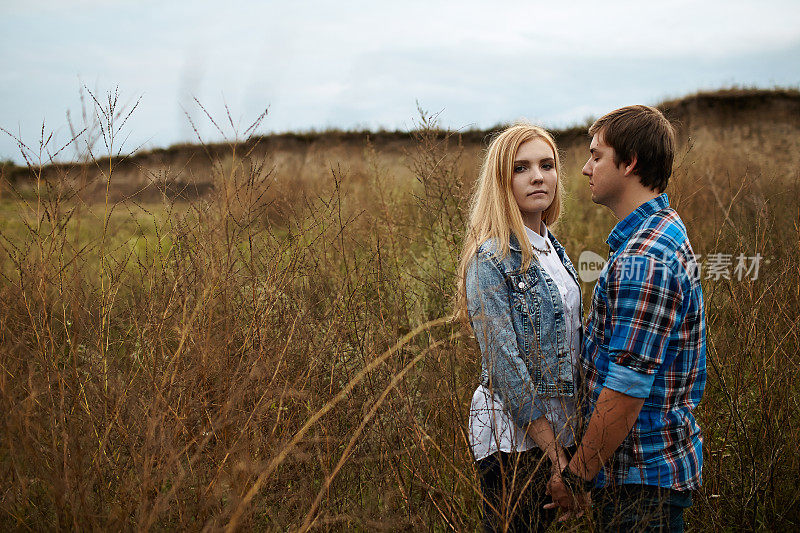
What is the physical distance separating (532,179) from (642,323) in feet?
2.15

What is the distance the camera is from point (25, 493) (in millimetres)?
1334

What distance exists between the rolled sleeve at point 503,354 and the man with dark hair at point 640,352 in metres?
0.19

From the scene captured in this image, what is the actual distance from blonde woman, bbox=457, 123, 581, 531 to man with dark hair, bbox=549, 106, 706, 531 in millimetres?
91

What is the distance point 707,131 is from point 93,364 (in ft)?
53.2

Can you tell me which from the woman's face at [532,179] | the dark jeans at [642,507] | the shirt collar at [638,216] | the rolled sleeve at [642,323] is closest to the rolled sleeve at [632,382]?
the rolled sleeve at [642,323]

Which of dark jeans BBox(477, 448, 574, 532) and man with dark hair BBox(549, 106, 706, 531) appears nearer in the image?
man with dark hair BBox(549, 106, 706, 531)

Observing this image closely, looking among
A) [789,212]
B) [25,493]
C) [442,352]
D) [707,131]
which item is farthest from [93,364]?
[707,131]

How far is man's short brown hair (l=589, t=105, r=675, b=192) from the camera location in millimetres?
1578

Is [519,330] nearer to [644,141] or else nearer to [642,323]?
[642,323]

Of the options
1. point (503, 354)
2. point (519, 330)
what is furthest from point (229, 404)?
point (519, 330)

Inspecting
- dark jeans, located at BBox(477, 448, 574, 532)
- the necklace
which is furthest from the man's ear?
dark jeans, located at BBox(477, 448, 574, 532)

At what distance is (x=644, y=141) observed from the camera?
1572 mm

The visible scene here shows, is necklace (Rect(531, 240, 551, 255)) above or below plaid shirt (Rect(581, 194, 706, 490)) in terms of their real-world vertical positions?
above

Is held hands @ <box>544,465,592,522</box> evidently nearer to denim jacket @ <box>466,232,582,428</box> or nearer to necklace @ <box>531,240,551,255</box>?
denim jacket @ <box>466,232,582,428</box>
